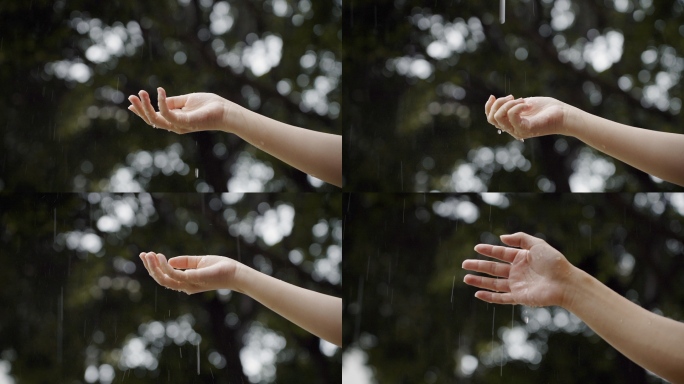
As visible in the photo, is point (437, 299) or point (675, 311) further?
point (437, 299)

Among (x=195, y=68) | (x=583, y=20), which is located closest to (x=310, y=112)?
(x=195, y=68)

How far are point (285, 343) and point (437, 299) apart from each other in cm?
51

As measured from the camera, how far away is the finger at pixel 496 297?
2074 mm

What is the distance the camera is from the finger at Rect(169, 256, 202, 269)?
2.19m

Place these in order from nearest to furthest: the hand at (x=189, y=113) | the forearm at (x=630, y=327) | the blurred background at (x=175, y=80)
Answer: the forearm at (x=630, y=327)
the hand at (x=189, y=113)
the blurred background at (x=175, y=80)

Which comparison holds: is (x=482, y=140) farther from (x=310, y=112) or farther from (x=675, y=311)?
(x=675, y=311)

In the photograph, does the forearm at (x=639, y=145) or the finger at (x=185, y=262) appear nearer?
the forearm at (x=639, y=145)

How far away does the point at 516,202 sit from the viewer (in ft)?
7.03

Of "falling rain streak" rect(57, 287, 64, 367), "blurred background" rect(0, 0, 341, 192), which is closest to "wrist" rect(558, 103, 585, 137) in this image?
"blurred background" rect(0, 0, 341, 192)

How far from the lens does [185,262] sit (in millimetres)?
2205

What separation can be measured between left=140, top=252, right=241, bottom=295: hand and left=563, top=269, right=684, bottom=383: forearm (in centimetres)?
104

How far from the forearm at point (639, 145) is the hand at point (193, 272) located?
3.80ft

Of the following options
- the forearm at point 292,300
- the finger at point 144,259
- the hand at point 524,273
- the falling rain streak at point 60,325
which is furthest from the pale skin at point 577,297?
the falling rain streak at point 60,325

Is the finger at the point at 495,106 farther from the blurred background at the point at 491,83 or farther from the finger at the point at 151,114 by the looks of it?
the finger at the point at 151,114
